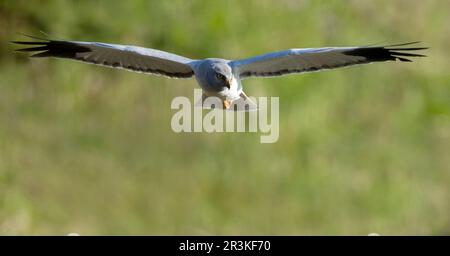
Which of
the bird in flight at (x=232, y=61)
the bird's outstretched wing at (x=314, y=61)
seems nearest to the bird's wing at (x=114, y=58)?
the bird in flight at (x=232, y=61)

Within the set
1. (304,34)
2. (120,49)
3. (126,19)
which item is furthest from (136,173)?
(120,49)

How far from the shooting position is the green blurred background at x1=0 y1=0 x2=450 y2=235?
991cm

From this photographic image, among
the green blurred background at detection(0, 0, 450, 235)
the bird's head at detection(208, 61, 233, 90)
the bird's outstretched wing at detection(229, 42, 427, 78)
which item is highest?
the green blurred background at detection(0, 0, 450, 235)

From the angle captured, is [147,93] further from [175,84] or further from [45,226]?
[45,226]

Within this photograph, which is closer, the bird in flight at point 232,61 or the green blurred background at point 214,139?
the bird in flight at point 232,61

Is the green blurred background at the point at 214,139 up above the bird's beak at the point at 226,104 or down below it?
above

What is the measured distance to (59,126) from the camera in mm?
10188

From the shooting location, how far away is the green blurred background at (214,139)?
9906 mm

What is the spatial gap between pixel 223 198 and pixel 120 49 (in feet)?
14.7

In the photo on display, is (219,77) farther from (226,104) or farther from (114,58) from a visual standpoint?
Result: (114,58)

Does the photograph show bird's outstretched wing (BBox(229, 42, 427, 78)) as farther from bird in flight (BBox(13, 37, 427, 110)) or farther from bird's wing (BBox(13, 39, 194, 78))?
bird's wing (BBox(13, 39, 194, 78))

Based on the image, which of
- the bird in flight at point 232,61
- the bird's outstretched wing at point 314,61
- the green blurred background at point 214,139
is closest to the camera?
the bird in flight at point 232,61

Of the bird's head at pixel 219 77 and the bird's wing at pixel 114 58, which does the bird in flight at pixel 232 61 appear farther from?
the bird's head at pixel 219 77

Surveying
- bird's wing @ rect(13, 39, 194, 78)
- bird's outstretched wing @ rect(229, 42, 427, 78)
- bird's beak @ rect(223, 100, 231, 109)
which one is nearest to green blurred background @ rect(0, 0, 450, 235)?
bird's wing @ rect(13, 39, 194, 78)
